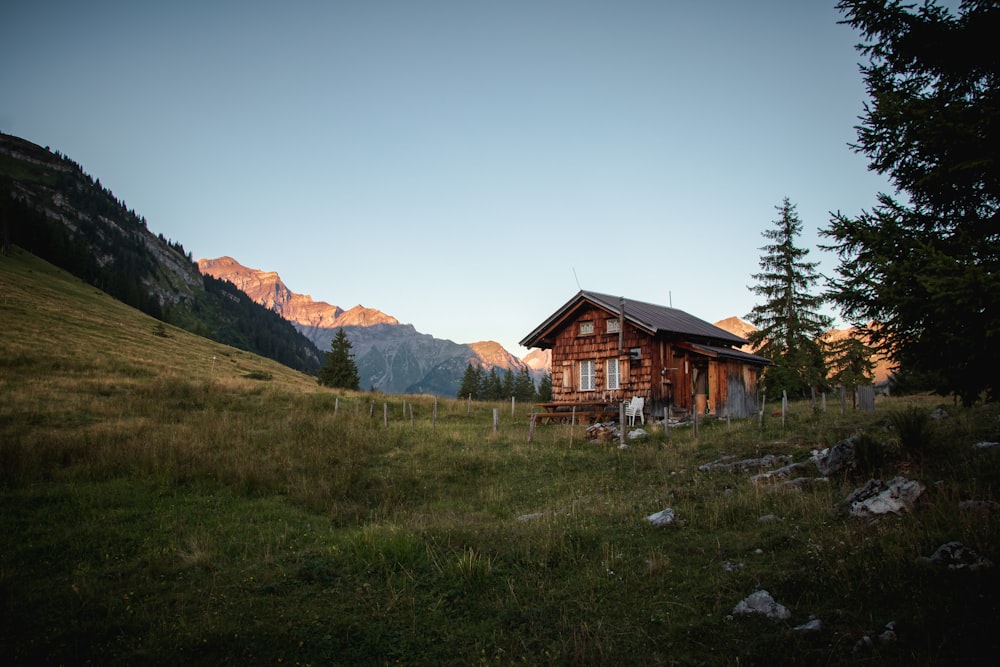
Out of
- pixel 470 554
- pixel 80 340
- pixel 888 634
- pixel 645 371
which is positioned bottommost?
pixel 470 554

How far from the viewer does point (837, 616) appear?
4.88 m

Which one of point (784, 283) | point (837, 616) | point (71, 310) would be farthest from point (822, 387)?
point (71, 310)

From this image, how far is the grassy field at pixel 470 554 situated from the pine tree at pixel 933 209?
6.97ft

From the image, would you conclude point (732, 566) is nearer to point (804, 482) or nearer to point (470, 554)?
point (470, 554)

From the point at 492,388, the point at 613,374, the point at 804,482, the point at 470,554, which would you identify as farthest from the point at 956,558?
the point at 492,388

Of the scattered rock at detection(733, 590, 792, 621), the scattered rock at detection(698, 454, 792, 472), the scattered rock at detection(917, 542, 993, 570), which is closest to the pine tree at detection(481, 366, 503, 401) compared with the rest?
the scattered rock at detection(698, 454, 792, 472)

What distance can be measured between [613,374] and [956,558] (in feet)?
68.2

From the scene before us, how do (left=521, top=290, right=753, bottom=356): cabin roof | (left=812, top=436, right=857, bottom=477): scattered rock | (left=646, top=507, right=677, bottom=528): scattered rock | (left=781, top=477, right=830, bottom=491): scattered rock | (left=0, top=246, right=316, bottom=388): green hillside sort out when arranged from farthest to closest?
(left=0, top=246, right=316, bottom=388): green hillside
(left=521, top=290, right=753, bottom=356): cabin roof
(left=812, top=436, right=857, bottom=477): scattered rock
(left=781, top=477, right=830, bottom=491): scattered rock
(left=646, top=507, right=677, bottom=528): scattered rock

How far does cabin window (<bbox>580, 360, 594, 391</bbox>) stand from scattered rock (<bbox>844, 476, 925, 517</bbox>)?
19028 mm

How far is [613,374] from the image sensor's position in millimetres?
25969

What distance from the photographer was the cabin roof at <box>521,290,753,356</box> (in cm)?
2459

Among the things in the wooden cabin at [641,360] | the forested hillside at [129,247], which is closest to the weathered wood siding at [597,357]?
the wooden cabin at [641,360]

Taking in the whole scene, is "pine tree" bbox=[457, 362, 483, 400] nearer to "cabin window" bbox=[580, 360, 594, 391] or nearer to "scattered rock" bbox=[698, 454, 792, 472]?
"cabin window" bbox=[580, 360, 594, 391]

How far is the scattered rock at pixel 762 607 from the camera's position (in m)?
5.01
